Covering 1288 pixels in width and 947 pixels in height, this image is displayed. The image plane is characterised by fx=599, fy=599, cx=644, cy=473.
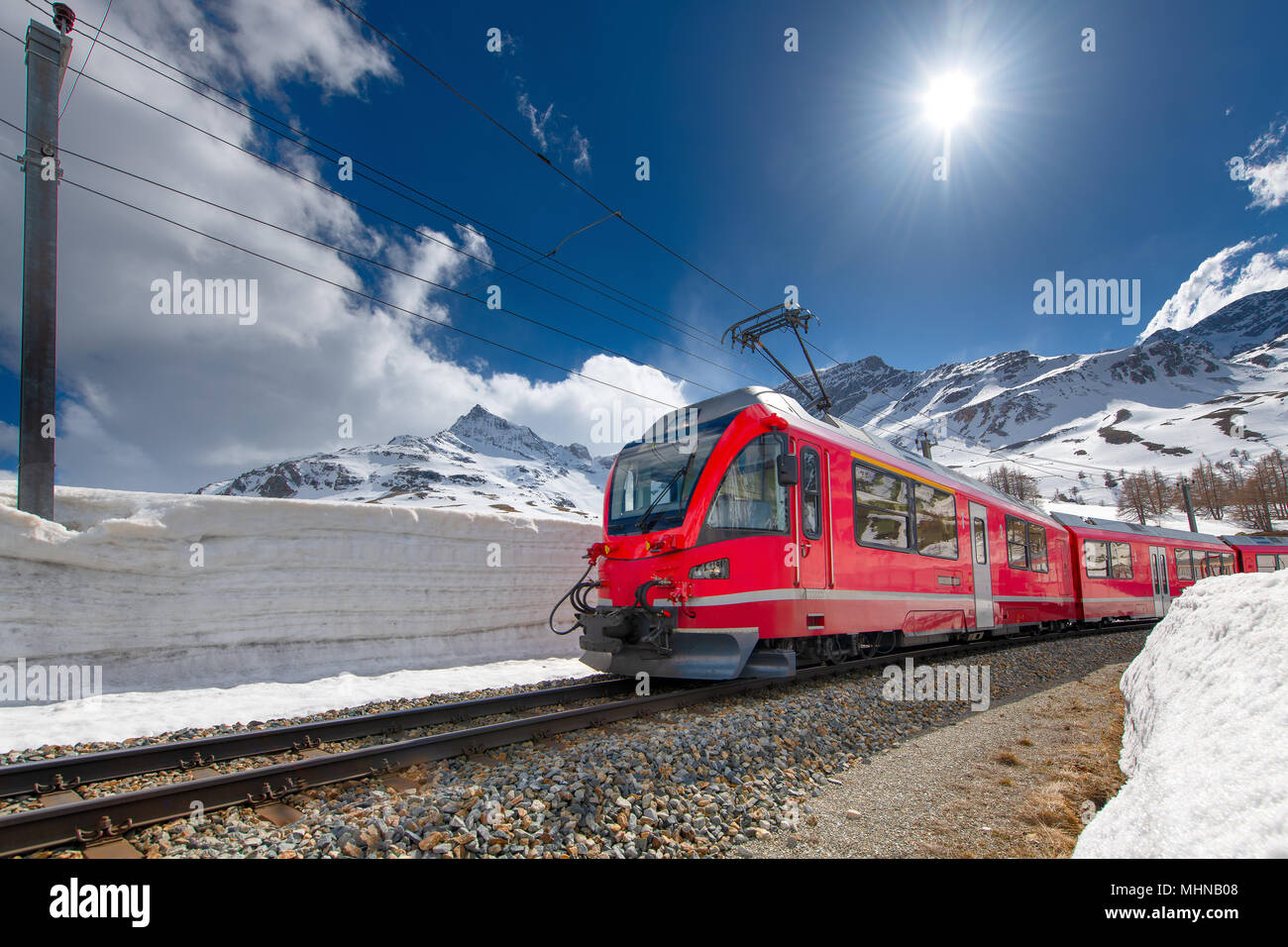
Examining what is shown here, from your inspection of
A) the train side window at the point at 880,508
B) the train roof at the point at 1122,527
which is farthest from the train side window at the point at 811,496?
the train roof at the point at 1122,527

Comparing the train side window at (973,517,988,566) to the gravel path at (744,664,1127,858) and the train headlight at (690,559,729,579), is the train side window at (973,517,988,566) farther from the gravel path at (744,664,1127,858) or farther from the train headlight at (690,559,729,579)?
the train headlight at (690,559,729,579)

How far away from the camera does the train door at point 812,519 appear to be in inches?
281

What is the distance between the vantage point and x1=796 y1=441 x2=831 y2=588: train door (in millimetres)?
7137

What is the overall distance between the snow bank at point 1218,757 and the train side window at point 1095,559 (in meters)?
14.2

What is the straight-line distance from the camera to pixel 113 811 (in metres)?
3.37

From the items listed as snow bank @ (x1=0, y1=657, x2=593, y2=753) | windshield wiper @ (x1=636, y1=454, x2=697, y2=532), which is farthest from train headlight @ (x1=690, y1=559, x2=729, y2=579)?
snow bank @ (x1=0, y1=657, x2=593, y2=753)

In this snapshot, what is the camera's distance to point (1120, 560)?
17953 mm

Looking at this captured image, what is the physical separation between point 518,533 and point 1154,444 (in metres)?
199

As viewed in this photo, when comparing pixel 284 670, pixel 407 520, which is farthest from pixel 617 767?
pixel 407 520

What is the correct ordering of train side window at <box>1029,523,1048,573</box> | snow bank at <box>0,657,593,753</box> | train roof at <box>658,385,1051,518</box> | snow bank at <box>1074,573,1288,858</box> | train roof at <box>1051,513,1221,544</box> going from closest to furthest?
snow bank at <box>1074,573,1288,858</box>
snow bank at <box>0,657,593,753</box>
train roof at <box>658,385,1051,518</box>
train side window at <box>1029,523,1048,573</box>
train roof at <box>1051,513,1221,544</box>

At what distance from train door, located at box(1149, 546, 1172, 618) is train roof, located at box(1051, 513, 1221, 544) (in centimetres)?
58
